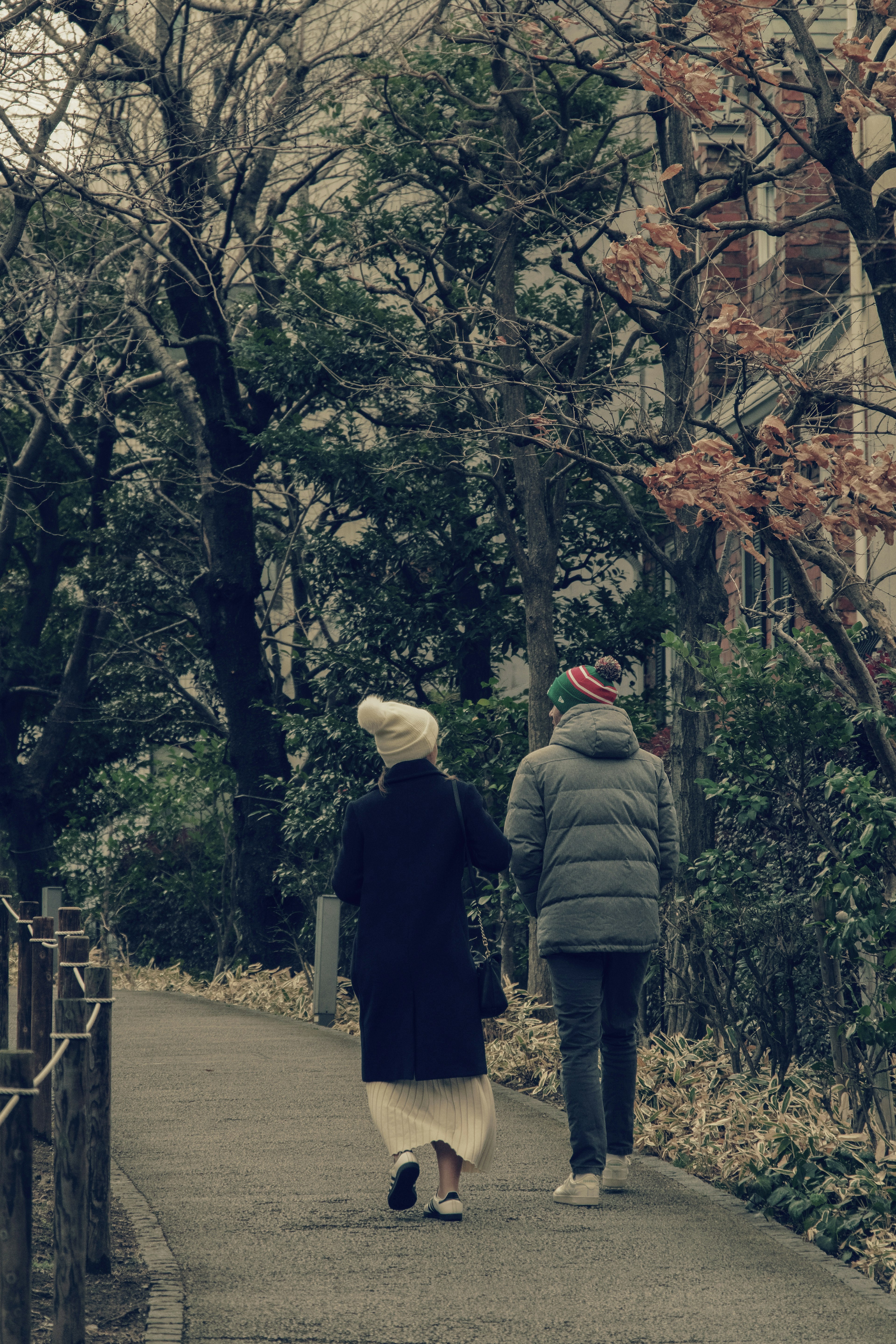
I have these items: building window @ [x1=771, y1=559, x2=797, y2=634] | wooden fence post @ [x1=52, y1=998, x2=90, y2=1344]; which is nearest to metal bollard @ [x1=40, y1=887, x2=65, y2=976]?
building window @ [x1=771, y1=559, x2=797, y2=634]

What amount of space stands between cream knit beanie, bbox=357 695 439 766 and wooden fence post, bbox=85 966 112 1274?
121 cm

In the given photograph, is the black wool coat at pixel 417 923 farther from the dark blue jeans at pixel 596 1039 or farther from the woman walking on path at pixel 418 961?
the dark blue jeans at pixel 596 1039

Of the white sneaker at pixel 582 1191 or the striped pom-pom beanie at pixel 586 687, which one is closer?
the white sneaker at pixel 582 1191

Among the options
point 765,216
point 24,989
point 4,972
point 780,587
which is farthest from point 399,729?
point 780,587

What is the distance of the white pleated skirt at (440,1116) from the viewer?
5426 millimetres

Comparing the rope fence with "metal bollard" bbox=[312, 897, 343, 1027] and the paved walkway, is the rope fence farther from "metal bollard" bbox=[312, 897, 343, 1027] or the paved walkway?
"metal bollard" bbox=[312, 897, 343, 1027]

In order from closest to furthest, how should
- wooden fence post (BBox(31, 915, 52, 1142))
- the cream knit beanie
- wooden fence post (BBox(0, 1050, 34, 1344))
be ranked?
wooden fence post (BBox(0, 1050, 34, 1344))
the cream knit beanie
wooden fence post (BBox(31, 915, 52, 1142))

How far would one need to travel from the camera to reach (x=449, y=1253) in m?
5.11

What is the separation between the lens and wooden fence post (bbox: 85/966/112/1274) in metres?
4.90

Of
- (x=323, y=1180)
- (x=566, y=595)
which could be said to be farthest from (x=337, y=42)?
(x=323, y=1180)

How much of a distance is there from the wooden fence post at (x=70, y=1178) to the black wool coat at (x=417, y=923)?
1.33 metres

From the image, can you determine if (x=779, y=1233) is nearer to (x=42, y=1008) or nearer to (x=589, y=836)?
(x=589, y=836)

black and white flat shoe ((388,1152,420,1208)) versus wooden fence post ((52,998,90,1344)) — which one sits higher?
wooden fence post ((52,998,90,1344))

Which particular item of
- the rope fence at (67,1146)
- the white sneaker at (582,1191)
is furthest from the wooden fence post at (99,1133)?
the white sneaker at (582,1191)
